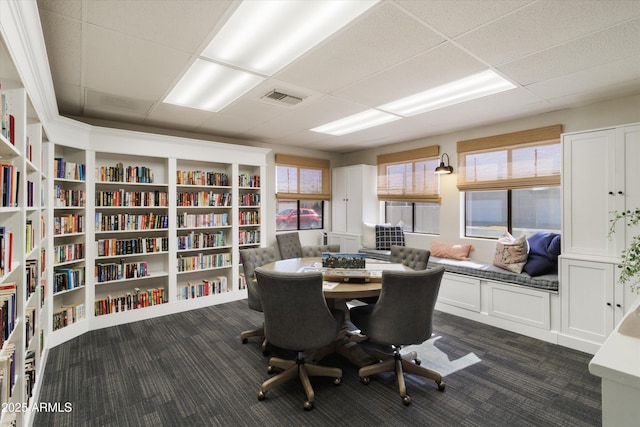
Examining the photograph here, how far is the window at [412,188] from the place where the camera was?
16.4 ft

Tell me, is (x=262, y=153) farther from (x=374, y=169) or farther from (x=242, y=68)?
(x=242, y=68)

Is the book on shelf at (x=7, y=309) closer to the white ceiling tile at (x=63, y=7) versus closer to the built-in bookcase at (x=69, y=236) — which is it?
the white ceiling tile at (x=63, y=7)

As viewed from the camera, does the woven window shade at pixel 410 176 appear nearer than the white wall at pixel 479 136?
No

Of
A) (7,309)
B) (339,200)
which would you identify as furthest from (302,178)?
(7,309)

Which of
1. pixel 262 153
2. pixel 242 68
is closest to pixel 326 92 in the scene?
pixel 242 68

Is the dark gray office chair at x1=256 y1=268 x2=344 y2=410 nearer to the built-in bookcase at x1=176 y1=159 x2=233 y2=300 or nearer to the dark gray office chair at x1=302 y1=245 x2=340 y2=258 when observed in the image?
the dark gray office chair at x1=302 y1=245 x2=340 y2=258

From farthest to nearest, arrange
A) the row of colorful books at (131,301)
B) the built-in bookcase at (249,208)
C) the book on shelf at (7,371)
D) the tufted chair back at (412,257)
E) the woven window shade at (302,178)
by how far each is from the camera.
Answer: the woven window shade at (302,178) → the built-in bookcase at (249,208) → the row of colorful books at (131,301) → the tufted chair back at (412,257) → the book on shelf at (7,371)

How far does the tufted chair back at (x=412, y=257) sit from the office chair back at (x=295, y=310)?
1495 mm

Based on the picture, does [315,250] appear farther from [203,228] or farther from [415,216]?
[415,216]

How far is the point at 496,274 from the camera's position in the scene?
3639mm

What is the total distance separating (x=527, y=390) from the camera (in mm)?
2398

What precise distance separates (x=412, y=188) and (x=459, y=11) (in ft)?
12.0

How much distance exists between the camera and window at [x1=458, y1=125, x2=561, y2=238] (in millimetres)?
3812

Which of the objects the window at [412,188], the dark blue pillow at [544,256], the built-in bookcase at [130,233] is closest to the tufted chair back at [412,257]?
the dark blue pillow at [544,256]
